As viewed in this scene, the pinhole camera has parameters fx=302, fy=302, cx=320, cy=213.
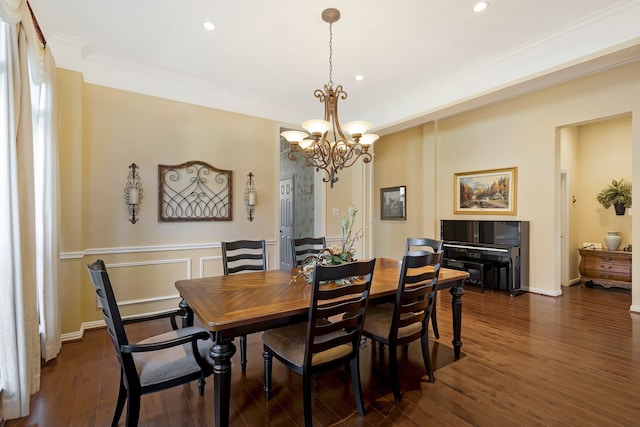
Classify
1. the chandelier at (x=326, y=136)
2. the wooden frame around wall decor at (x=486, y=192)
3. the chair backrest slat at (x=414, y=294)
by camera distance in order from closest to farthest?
the chair backrest slat at (x=414, y=294)
the chandelier at (x=326, y=136)
the wooden frame around wall decor at (x=486, y=192)

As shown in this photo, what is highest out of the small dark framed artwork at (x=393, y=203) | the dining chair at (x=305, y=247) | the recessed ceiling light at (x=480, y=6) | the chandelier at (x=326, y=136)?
the recessed ceiling light at (x=480, y=6)

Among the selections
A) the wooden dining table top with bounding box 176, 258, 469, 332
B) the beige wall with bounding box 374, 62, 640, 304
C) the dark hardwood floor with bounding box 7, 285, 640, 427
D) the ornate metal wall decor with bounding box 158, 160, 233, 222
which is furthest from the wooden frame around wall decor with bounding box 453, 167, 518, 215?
the ornate metal wall decor with bounding box 158, 160, 233, 222

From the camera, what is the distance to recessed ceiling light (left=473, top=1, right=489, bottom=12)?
8.25 ft

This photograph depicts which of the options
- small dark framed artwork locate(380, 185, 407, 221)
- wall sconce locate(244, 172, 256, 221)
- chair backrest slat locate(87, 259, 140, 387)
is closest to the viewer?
chair backrest slat locate(87, 259, 140, 387)

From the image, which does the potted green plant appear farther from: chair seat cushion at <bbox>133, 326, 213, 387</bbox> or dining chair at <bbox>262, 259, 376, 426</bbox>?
chair seat cushion at <bbox>133, 326, 213, 387</bbox>

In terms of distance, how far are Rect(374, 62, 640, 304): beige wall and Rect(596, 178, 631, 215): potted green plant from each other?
0.26 meters

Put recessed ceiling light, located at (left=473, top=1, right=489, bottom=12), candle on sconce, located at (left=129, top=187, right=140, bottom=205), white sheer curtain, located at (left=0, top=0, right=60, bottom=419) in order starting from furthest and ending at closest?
candle on sconce, located at (left=129, top=187, right=140, bottom=205) → recessed ceiling light, located at (left=473, top=1, right=489, bottom=12) → white sheer curtain, located at (left=0, top=0, right=60, bottom=419)

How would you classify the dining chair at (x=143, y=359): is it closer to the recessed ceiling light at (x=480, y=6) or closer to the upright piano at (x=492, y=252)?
the recessed ceiling light at (x=480, y=6)

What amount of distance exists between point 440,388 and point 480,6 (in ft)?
10.2

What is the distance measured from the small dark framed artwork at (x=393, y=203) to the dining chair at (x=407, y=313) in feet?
14.7

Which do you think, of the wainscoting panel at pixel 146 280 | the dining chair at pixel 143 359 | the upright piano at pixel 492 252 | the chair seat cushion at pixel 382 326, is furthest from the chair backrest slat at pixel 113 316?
the upright piano at pixel 492 252

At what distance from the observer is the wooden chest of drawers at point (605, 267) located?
486cm

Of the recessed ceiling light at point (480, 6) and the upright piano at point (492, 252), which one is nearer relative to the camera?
the recessed ceiling light at point (480, 6)

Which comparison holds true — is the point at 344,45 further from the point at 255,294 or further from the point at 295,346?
the point at 295,346
